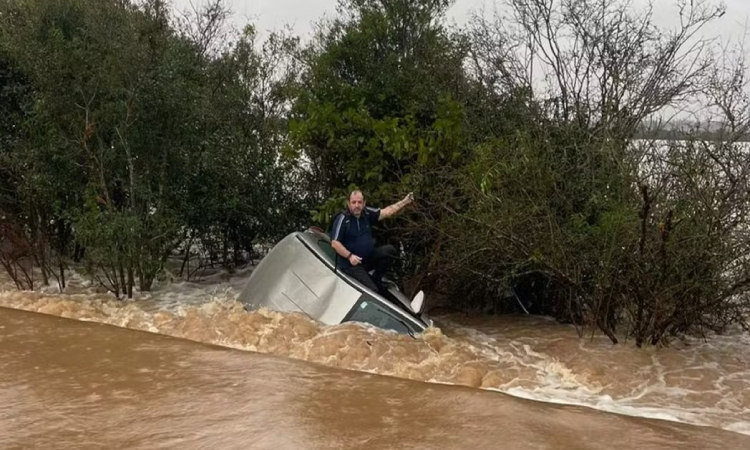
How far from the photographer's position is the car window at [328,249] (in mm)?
9355

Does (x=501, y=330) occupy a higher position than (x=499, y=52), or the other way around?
(x=499, y=52)

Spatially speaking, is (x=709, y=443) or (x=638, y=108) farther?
(x=638, y=108)

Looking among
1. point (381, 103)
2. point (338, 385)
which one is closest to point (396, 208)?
point (381, 103)

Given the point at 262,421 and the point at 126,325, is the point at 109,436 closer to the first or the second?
the point at 262,421

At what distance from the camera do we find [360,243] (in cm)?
947

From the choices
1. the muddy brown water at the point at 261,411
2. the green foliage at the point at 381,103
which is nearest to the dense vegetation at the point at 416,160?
the green foliage at the point at 381,103

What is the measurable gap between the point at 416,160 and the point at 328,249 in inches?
73.6

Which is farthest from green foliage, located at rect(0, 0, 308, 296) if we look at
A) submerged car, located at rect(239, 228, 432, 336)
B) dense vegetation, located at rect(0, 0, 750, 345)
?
submerged car, located at rect(239, 228, 432, 336)

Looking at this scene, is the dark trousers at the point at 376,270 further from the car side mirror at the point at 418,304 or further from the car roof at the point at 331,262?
the car side mirror at the point at 418,304

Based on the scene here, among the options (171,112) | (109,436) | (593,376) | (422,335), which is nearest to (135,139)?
(171,112)

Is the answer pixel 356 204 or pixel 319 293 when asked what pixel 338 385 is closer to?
pixel 319 293

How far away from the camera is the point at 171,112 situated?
37.3 ft

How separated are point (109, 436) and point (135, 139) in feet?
21.8

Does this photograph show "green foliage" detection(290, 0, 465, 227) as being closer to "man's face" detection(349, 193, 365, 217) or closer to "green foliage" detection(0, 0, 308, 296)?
"man's face" detection(349, 193, 365, 217)
